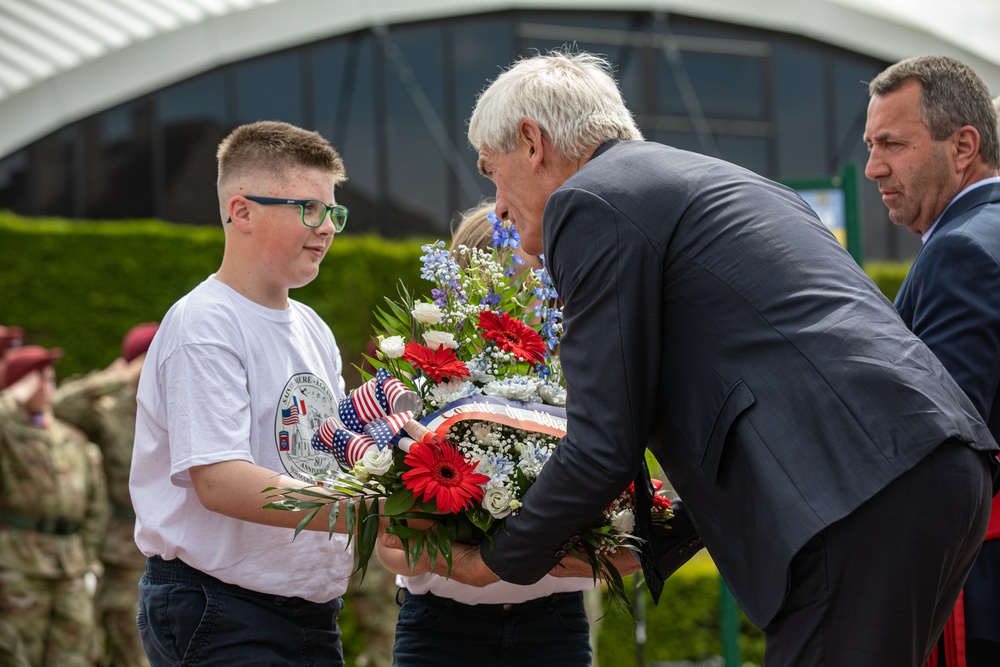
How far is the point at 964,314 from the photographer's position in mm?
2873

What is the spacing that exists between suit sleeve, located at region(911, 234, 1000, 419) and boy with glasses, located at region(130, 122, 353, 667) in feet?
5.23

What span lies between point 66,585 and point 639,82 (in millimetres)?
11705

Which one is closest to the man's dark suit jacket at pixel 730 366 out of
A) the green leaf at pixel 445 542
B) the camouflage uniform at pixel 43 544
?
the green leaf at pixel 445 542

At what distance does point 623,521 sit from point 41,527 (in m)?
5.66

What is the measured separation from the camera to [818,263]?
7.47 ft

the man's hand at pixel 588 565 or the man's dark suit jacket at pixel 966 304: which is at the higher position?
the man's dark suit jacket at pixel 966 304

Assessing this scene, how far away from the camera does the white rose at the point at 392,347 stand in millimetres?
2807

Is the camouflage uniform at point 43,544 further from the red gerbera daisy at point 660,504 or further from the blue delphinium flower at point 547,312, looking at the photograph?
the red gerbera daisy at point 660,504

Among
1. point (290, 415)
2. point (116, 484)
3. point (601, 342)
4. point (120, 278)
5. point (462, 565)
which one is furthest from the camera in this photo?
point (120, 278)

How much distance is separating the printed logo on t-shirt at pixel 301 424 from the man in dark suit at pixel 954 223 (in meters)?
1.59

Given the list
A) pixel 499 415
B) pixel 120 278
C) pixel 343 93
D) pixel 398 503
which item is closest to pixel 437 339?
pixel 499 415

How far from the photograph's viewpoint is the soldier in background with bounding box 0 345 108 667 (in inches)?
284

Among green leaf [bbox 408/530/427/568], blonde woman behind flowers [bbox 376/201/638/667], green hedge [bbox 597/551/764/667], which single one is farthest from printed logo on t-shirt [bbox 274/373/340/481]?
green hedge [bbox 597/551/764/667]

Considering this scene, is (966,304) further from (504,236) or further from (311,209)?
(311,209)
